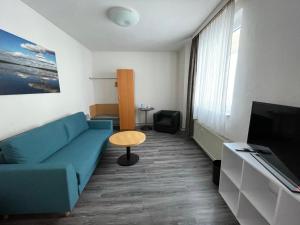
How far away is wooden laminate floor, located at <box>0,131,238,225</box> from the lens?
147 centimetres

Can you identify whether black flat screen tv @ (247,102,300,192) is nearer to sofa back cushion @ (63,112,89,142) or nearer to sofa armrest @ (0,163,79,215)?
sofa armrest @ (0,163,79,215)

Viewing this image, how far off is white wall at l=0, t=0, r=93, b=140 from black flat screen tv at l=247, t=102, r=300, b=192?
2780 mm

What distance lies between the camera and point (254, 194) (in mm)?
1282

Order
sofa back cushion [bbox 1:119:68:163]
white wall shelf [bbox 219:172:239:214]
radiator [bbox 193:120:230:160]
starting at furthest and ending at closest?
radiator [bbox 193:120:230:160], white wall shelf [bbox 219:172:239:214], sofa back cushion [bbox 1:119:68:163]

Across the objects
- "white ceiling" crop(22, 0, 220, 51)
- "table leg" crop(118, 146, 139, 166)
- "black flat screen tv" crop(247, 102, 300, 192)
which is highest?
"white ceiling" crop(22, 0, 220, 51)

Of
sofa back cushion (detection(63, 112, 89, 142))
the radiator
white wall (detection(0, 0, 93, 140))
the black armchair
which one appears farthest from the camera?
the black armchair

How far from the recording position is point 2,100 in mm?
1622

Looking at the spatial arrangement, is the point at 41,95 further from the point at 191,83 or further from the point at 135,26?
the point at 191,83

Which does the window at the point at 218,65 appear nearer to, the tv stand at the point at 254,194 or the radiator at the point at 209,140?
the radiator at the point at 209,140

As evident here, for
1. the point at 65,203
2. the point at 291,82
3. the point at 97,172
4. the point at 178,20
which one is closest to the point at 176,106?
the point at 178,20

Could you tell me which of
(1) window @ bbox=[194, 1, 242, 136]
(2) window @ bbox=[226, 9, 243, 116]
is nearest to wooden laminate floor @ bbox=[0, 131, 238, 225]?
(1) window @ bbox=[194, 1, 242, 136]

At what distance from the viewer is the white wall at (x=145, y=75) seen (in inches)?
180

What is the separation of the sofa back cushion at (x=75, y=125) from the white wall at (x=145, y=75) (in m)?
1.89

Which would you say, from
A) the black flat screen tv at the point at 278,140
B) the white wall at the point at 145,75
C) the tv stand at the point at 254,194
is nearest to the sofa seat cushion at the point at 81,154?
the tv stand at the point at 254,194
